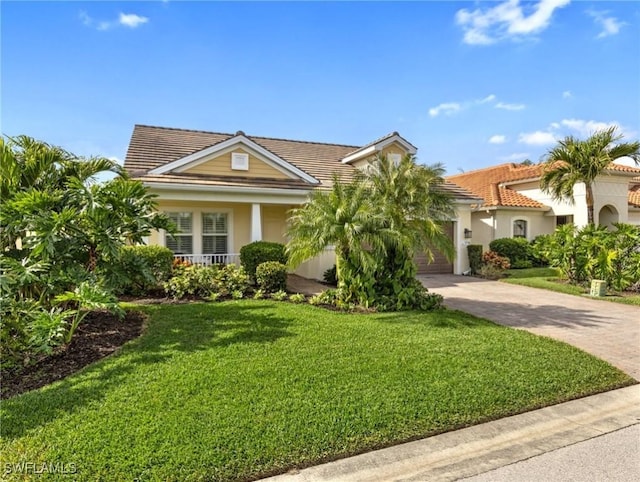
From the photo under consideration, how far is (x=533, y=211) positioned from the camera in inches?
843

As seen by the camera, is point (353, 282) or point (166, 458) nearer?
point (166, 458)

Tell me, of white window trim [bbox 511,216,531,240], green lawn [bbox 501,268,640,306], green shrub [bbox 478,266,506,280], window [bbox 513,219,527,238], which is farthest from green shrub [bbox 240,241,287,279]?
window [bbox 513,219,527,238]

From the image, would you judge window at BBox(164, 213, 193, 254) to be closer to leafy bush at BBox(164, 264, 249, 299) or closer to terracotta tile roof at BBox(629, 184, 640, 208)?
leafy bush at BBox(164, 264, 249, 299)

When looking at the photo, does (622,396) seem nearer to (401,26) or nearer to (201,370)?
(201,370)

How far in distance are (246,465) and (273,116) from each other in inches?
557

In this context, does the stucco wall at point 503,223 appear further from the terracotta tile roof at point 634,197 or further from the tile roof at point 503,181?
the terracotta tile roof at point 634,197

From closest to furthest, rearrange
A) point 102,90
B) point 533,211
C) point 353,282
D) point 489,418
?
point 489,418 < point 353,282 < point 102,90 < point 533,211

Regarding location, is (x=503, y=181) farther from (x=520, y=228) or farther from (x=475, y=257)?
(x=475, y=257)

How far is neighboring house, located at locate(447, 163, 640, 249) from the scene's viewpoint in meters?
20.6

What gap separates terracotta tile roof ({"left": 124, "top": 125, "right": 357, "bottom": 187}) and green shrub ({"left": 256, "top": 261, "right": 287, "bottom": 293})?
450cm

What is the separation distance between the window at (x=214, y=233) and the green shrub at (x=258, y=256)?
353 cm

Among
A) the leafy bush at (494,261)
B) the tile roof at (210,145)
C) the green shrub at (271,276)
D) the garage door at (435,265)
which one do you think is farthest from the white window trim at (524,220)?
the green shrub at (271,276)

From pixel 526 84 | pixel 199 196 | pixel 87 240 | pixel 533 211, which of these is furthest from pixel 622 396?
pixel 533 211

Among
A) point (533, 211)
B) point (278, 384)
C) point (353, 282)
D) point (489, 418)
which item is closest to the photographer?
point (489, 418)
